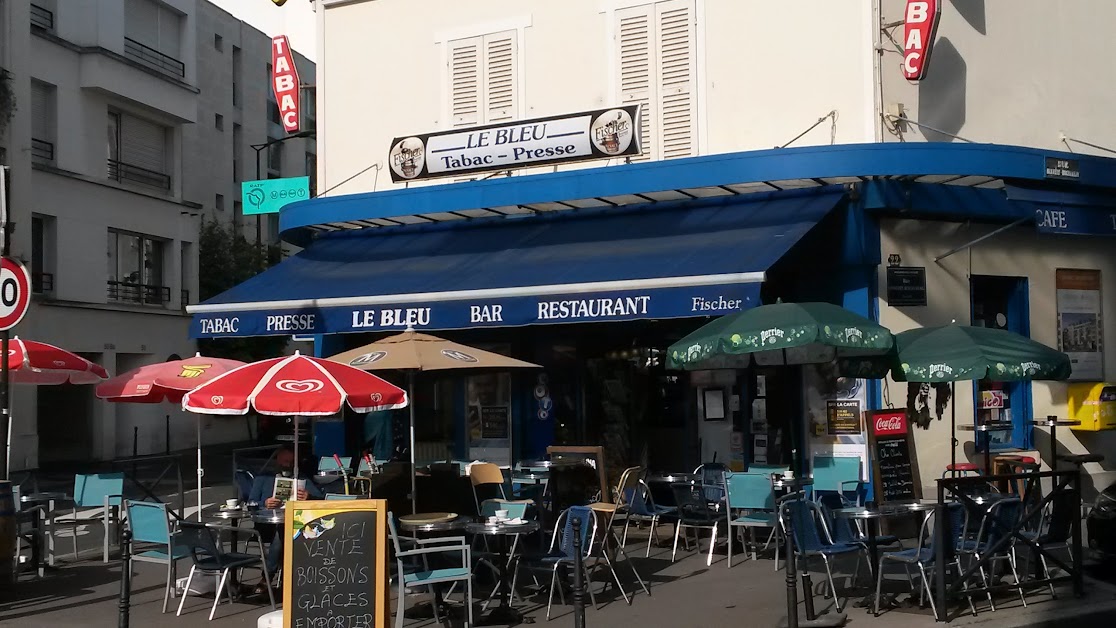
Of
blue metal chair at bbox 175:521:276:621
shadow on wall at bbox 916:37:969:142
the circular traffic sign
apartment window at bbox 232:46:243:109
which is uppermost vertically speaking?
apartment window at bbox 232:46:243:109

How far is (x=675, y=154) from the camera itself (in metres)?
14.9

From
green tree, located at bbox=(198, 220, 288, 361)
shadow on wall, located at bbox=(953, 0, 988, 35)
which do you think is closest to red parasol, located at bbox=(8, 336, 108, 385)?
shadow on wall, located at bbox=(953, 0, 988, 35)

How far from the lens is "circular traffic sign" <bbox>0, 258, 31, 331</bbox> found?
35.2 ft

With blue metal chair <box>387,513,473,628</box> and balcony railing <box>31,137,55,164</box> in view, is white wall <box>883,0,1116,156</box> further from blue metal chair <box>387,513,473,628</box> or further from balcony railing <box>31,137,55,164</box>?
balcony railing <box>31,137,55,164</box>

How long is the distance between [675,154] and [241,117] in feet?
109

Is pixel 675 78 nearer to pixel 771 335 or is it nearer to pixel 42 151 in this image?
pixel 771 335

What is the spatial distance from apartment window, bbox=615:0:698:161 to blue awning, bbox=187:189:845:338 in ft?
3.00

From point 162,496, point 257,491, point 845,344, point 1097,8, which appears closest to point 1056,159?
point 1097,8

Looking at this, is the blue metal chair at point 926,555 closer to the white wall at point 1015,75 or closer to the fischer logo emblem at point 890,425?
the fischer logo emblem at point 890,425

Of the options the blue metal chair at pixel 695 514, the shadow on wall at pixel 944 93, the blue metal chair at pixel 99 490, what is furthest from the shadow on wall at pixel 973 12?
the blue metal chair at pixel 99 490

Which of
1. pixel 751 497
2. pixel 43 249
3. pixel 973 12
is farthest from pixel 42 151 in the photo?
pixel 751 497

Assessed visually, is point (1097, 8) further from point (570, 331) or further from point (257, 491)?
point (257, 491)

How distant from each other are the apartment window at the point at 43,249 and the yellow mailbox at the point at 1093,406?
949 inches

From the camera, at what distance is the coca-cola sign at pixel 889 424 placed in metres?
11.7
